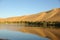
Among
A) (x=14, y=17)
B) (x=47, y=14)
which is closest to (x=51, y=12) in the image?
(x=47, y=14)

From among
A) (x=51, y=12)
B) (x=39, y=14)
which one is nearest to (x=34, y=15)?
(x=39, y=14)

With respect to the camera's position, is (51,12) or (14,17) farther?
(14,17)

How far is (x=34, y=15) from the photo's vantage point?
131500 mm

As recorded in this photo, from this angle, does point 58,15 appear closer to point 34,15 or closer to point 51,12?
point 51,12

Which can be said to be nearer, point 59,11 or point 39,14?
point 59,11

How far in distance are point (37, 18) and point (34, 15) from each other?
31.0 ft

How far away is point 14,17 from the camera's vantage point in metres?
138

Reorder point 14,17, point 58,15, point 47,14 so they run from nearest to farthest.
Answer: point 58,15
point 47,14
point 14,17

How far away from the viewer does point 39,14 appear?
133 metres

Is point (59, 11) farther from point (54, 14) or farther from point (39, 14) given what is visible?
point (39, 14)

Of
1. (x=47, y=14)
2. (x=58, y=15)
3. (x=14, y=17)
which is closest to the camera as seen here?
(x=58, y=15)

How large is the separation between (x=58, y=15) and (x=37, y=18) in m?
15.1

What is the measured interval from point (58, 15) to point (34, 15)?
20997mm

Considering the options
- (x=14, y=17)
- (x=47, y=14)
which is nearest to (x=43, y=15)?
(x=47, y=14)
